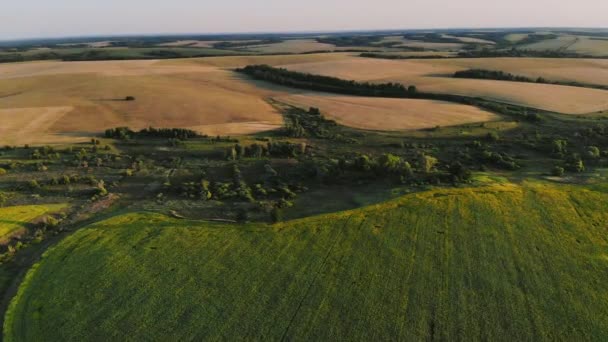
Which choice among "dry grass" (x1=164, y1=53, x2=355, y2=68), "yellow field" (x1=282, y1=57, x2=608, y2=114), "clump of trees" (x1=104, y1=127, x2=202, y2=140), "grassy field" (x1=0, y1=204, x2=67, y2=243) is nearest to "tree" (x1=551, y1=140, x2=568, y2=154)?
"yellow field" (x1=282, y1=57, x2=608, y2=114)

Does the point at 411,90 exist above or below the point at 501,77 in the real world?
below

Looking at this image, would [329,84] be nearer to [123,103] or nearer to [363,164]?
[123,103]

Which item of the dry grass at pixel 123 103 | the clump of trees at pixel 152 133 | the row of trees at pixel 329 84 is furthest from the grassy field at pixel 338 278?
the row of trees at pixel 329 84

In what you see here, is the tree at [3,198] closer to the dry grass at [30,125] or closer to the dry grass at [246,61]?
the dry grass at [30,125]

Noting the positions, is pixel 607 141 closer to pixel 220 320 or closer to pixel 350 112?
pixel 350 112

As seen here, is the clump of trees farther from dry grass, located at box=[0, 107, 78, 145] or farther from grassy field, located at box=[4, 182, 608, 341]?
grassy field, located at box=[4, 182, 608, 341]

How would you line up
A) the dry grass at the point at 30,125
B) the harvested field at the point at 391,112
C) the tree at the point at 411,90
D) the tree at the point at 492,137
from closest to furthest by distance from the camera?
the tree at the point at 492,137 < the dry grass at the point at 30,125 < the harvested field at the point at 391,112 < the tree at the point at 411,90

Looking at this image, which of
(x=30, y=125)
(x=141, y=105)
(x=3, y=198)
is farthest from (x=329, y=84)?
(x=3, y=198)
